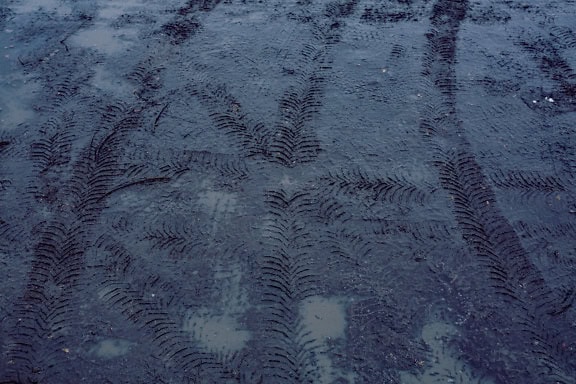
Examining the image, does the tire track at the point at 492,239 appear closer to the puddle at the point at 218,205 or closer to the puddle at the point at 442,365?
the puddle at the point at 442,365

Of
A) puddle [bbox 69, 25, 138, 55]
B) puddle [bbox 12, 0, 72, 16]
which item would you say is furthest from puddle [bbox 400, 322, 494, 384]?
puddle [bbox 12, 0, 72, 16]

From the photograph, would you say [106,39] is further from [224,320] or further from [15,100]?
[224,320]

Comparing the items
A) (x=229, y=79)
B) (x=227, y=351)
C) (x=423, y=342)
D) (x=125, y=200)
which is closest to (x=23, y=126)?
(x=125, y=200)

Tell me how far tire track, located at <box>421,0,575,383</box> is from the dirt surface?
0.06 ft

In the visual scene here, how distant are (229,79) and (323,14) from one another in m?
2.02

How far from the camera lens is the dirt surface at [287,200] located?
10.9ft

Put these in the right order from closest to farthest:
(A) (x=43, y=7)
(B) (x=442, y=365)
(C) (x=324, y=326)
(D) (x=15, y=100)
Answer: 1. (B) (x=442, y=365)
2. (C) (x=324, y=326)
3. (D) (x=15, y=100)
4. (A) (x=43, y=7)

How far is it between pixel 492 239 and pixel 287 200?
179cm

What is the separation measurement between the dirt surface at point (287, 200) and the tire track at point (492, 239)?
0.02 m

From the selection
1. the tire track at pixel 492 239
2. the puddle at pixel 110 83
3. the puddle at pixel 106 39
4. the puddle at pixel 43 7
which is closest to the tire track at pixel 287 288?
the tire track at pixel 492 239

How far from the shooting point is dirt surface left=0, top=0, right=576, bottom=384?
3.33m

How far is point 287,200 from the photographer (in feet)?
13.9

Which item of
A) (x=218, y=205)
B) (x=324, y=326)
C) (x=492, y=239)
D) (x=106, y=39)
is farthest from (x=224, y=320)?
(x=106, y=39)

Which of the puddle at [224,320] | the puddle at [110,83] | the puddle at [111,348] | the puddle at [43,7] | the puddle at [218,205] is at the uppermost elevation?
the puddle at [43,7]
